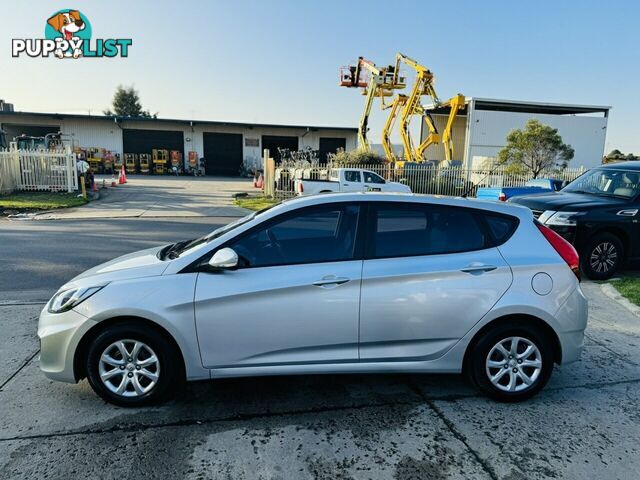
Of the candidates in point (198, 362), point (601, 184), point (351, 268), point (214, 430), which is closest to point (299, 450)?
point (214, 430)

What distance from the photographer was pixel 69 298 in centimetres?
322

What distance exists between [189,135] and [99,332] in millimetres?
45049

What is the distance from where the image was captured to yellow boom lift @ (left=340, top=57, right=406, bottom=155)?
99.8 feet

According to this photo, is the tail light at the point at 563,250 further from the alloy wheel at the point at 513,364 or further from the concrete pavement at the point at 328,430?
the concrete pavement at the point at 328,430

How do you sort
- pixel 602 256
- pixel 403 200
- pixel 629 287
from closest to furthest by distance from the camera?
pixel 403 200 → pixel 629 287 → pixel 602 256

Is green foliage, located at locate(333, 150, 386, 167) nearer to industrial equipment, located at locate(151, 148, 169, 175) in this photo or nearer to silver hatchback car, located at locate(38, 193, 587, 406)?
silver hatchback car, located at locate(38, 193, 587, 406)

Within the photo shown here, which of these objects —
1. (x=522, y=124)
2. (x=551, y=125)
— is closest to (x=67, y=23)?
(x=522, y=124)

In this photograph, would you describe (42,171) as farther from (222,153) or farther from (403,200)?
(222,153)

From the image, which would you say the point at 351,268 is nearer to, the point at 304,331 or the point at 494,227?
the point at 304,331

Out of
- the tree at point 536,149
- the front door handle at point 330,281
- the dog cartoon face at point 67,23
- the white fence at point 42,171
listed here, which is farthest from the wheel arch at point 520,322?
the dog cartoon face at point 67,23

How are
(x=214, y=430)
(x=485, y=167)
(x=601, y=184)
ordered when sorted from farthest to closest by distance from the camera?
(x=485, y=167)
(x=601, y=184)
(x=214, y=430)

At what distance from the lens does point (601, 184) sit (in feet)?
26.5

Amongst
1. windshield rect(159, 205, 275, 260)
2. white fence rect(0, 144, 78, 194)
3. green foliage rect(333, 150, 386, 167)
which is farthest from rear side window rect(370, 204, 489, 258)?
green foliage rect(333, 150, 386, 167)

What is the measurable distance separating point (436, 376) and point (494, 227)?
1.43 meters
